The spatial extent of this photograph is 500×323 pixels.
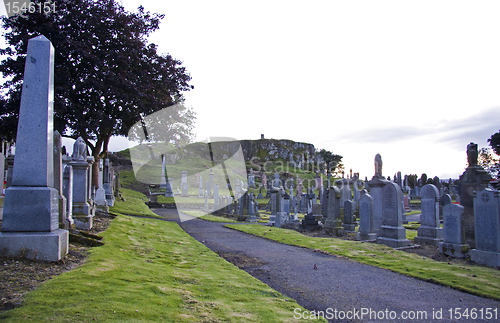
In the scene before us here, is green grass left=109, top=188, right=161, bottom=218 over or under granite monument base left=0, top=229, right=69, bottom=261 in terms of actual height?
under

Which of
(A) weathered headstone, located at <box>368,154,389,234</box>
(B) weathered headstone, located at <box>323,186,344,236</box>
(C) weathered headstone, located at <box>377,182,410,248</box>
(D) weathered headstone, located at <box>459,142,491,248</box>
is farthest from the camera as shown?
(B) weathered headstone, located at <box>323,186,344,236</box>

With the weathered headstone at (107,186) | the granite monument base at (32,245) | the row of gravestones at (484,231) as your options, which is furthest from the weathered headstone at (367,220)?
the weathered headstone at (107,186)

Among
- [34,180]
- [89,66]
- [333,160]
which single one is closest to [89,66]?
[89,66]

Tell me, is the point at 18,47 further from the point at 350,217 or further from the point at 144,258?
the point at 350,217

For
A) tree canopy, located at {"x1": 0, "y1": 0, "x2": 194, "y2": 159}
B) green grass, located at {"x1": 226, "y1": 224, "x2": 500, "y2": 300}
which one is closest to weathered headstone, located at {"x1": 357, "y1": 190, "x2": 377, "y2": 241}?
green grass, located at {"x1": 226, "y1": 224, "x2": 500, "y2": 300}

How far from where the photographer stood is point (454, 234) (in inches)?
350

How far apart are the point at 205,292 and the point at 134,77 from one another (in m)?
15.8

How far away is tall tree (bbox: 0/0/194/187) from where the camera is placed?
14.8 metres

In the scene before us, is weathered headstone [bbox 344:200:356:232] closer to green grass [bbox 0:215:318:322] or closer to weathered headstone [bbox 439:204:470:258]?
weathered headstone [bbox 439:204:470:258]

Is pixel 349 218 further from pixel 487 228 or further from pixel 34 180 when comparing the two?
pixel 34 180

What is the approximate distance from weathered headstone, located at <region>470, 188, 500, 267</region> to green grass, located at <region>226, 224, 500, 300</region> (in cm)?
50

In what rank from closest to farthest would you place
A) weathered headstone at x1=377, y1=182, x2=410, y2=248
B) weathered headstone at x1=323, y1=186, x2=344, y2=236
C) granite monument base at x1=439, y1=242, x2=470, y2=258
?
granite monument base at x1=439, y1=242, x2=470, y2=258 < weathered headstone at x1=377, y1=182, x2=410, y2=248 < weathered headstone at x1=323, y1=186, x2=344, y2=236

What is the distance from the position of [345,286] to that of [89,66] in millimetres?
16857

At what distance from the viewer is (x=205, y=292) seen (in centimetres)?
465
